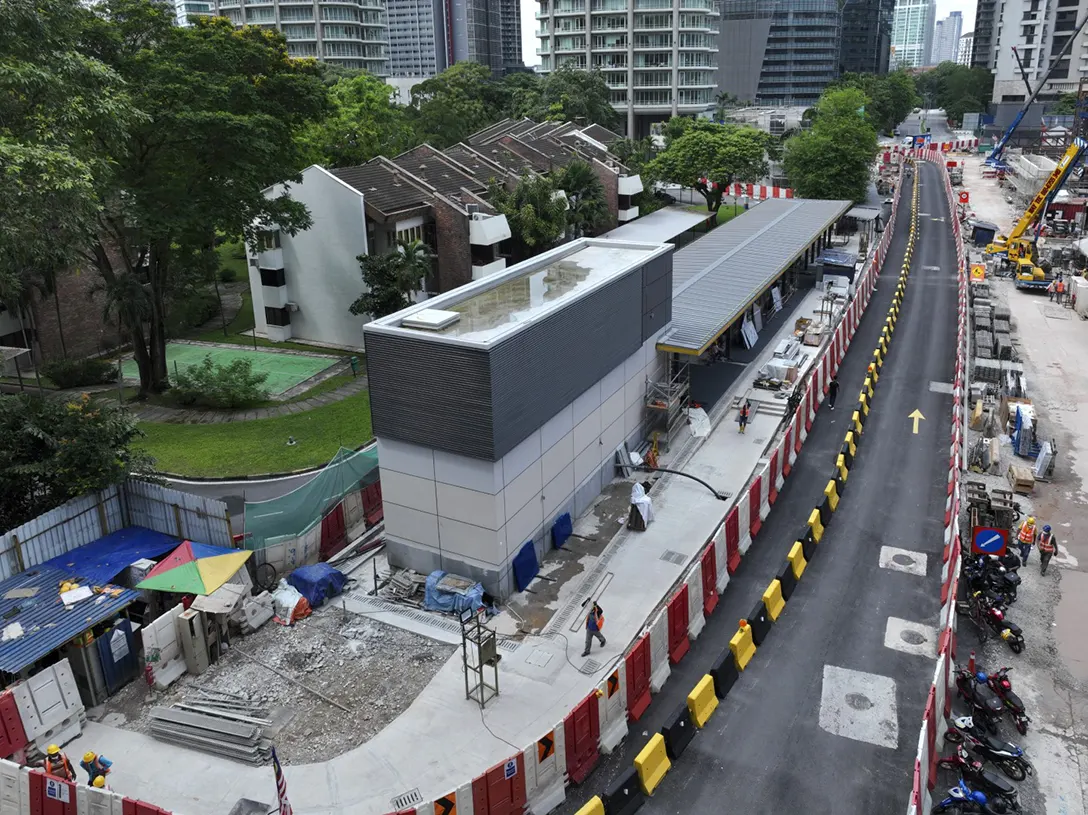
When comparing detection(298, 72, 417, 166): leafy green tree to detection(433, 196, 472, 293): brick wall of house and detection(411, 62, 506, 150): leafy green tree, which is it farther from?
detection(433, 196, 472, 293): brick wall of house

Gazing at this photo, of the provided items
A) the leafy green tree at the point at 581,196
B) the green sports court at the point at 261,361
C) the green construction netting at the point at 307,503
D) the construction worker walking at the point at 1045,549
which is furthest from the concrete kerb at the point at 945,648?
the green sports court at the point at 261,361

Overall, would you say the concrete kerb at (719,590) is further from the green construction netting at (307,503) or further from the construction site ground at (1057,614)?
the green construction netting at (307,503)

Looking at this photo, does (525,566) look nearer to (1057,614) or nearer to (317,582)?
(317,582)

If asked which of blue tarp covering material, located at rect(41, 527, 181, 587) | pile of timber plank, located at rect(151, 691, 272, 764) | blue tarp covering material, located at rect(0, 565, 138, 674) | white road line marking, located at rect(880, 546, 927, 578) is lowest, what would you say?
white road line marking, located at rect(880, 546, 927, 578)

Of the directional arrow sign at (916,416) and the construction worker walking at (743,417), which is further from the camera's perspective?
the directional arrow sign at (916,416)

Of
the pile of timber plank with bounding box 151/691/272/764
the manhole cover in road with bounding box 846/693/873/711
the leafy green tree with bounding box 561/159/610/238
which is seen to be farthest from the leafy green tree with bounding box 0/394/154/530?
the leafy green tree with bounding box 561/159/610/238
